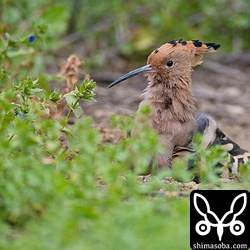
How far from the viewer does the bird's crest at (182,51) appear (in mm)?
4123

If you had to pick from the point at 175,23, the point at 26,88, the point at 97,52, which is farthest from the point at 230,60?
the point at 26,88

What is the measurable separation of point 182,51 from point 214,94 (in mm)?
1892

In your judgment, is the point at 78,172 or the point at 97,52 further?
the point at 97,52

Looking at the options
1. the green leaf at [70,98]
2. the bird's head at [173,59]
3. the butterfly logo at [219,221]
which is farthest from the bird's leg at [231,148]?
the butterfly logo at [219,221]

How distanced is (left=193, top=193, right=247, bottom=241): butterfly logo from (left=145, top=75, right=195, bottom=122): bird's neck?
1.25 m

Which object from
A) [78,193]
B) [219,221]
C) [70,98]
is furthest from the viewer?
[70,98]

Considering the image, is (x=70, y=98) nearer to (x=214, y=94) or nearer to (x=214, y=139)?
(x=214, y=139)

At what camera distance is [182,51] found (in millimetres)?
4164

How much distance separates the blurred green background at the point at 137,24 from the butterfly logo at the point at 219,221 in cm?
355

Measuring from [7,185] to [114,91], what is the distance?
3.46 m

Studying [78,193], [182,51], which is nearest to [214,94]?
[182,51]

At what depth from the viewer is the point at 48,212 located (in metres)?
2.39

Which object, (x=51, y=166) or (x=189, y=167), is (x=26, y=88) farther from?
(x=189, y=167)

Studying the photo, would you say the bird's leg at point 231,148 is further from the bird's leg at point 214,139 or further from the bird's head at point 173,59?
the bird's head at point 173,59
